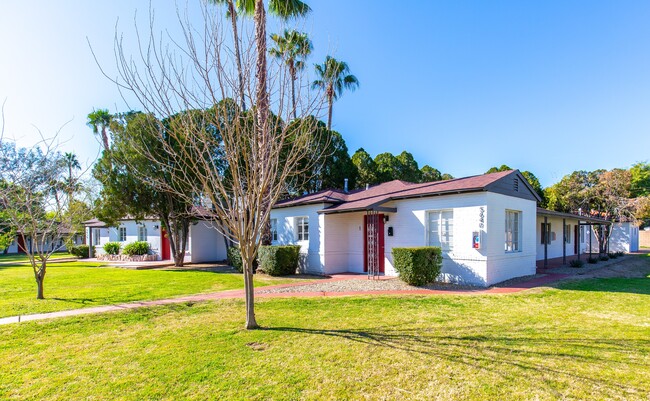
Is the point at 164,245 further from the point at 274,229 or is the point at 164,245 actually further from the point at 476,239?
the point at 476,239

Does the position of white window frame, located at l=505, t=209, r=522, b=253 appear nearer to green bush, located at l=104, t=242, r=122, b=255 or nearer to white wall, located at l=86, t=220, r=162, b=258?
white wall, located at l=86, t=220, r=162, b=258

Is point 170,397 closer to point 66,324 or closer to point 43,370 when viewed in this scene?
point 43,370

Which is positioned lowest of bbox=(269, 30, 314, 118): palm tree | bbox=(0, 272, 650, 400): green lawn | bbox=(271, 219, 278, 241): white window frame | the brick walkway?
the brick walkway

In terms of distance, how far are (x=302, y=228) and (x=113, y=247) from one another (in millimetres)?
18187

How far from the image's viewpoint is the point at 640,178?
137 feet

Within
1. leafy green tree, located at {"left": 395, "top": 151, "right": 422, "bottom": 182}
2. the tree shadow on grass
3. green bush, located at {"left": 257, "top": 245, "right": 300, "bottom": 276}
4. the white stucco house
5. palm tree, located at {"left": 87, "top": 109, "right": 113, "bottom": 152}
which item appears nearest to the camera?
the tree shadow on grass

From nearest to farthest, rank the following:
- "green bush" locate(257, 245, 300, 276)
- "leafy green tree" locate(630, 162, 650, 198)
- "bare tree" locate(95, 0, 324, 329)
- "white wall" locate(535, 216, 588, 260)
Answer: "bare tree" locate(95, 0, 324, 329)
"green bush" locate(257, 245, 300, 276)
"white wall" locate(535, 216, 588, 260)
"leafy green tree" locate(630, 162, 650, 198)

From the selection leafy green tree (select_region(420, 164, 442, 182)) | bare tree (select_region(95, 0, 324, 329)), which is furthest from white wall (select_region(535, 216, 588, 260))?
bare tree (select_region(95, 0, 324, 329))

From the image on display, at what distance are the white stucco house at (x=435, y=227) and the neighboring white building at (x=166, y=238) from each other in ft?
28.6

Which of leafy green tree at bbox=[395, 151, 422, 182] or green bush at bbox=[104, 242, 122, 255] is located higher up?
leafy green tree at bbox=[395, 151, 422, 182]

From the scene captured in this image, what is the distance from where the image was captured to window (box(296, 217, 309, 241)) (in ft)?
53.7

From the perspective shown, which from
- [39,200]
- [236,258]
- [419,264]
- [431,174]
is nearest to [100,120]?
[236,258]

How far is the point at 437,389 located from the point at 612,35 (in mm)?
13269

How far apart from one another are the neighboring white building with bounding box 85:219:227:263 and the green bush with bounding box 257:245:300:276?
24.3ft
